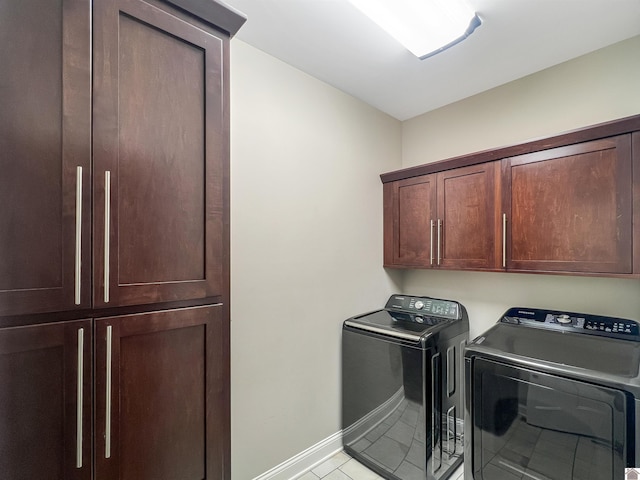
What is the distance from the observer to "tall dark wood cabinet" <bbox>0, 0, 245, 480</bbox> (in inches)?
29.1

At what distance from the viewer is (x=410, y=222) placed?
236 cm

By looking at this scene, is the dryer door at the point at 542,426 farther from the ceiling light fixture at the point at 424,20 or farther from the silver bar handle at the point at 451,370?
the ceiling light fixture at the point at 424,20

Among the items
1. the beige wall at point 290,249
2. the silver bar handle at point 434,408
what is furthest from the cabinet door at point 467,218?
the silver bar handle at point 434,408

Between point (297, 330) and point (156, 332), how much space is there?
1.10 meters

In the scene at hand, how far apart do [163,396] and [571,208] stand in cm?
213

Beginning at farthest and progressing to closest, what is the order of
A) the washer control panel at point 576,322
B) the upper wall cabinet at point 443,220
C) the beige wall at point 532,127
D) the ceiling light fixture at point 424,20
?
the upper wall cabinet at point 443,220 < the beige wall at point 532,127 < the washer control panel at point 576,322 < the ceiling light fixture at point 424,20

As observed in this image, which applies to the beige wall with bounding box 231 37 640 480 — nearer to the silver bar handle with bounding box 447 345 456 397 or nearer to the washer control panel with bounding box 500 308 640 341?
the washer control panel with bounding box 500 308 640 341

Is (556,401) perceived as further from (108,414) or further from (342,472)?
(108,414)

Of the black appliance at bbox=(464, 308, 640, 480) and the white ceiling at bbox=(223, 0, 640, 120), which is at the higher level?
the white ceiling at bbox=(223, 0, 640, 120)

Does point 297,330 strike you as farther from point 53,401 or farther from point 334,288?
point 53,401

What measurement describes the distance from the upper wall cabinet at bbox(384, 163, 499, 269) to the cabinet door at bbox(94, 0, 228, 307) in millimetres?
1648

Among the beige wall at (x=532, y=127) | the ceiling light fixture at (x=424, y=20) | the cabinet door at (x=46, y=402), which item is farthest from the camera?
the beige wall at (x=532, y=127)

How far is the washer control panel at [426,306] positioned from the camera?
219 centimetres

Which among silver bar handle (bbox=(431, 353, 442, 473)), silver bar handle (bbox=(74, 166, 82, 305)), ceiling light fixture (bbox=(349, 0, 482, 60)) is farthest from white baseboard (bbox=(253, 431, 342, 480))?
ceiling light fixture (bbox=(349, 0, 482, 60))
